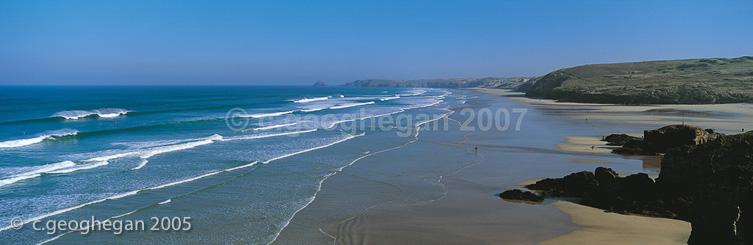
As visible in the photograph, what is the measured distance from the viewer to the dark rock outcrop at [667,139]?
1584 centimetres

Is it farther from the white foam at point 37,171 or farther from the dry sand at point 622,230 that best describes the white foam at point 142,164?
the dry sand at point 622,230

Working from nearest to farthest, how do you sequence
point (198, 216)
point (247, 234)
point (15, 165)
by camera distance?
point (247, 234) < point (198, 216) < point (15, 165)

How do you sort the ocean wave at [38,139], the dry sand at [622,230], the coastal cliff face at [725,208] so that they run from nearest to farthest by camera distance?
1. the coastal cliff face at [725,208]
2. the dry sand at [622,230]
3. the ocean wave at [38,139]

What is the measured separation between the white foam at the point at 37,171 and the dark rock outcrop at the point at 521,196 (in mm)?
14069

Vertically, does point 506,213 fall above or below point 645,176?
below

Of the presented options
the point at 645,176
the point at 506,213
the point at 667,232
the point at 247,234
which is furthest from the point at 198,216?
the point at 645,176

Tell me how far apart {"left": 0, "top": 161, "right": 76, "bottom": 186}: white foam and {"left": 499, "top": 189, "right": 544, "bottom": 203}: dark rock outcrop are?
14.1m

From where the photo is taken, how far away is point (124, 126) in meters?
32.6

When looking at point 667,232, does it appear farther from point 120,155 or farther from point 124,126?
point 124,126

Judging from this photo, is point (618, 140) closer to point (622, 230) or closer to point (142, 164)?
point (622, 230)

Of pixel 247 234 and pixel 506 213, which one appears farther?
pixel 506 213

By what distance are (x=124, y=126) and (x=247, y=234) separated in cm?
2758

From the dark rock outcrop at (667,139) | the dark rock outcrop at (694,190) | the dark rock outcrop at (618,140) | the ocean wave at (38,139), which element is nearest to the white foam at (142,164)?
the ocean wave at (38,139)

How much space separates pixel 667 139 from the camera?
1750 cm
